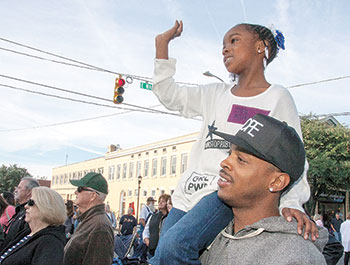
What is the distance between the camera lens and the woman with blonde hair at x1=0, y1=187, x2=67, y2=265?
12.6 feet

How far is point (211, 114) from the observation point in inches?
101

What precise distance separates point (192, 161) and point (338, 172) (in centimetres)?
2516

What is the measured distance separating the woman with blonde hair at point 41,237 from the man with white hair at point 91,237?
391mm

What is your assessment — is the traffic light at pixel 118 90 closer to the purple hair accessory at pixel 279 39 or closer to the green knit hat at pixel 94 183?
the green knit hat at pixel 94 183

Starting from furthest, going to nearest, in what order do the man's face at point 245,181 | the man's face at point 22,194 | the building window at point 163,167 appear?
the building window at point 163,167 → the man's face at point 22,194 → the man's face at point 245,181

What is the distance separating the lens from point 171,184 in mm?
38031

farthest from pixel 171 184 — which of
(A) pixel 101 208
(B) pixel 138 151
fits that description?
(A) pixel 101 208

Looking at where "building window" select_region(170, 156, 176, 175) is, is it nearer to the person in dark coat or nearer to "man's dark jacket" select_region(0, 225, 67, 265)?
the person in dark coat

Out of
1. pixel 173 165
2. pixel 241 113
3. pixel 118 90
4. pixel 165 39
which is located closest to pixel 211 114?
pixel 241 113

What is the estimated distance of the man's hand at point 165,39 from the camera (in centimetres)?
254

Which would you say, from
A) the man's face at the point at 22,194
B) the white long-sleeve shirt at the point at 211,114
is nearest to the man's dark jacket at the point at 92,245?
the man's face at the point at 22,194

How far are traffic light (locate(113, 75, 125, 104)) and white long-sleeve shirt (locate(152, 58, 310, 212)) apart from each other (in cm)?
1210

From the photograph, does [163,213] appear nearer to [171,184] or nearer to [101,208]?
[101,208]

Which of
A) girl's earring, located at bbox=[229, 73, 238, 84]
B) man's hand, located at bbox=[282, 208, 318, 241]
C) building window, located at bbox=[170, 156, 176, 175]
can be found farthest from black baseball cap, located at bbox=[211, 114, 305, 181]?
building window, located at bbox=[170, 156, 176, 175]
